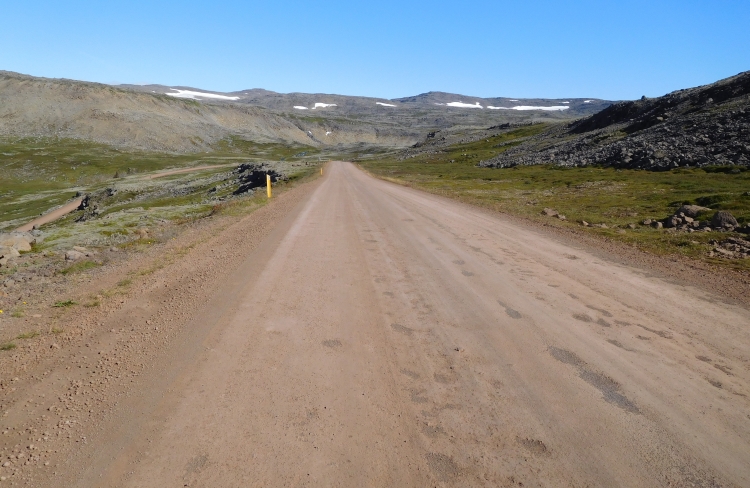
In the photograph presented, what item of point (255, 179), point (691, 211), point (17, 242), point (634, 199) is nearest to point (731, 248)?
point (691, 211)

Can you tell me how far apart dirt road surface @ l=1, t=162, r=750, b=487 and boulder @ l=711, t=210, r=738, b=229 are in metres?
9.42

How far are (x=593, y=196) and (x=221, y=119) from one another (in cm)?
18532

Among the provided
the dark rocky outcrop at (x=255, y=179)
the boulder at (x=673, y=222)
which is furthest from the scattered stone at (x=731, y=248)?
the dark rocky outcrop at (x=255, y=179)

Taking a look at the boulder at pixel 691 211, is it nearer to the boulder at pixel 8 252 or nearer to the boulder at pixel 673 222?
the boulder at pixel 673 222

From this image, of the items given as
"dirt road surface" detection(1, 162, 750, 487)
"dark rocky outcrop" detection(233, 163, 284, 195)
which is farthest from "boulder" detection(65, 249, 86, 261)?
"dark rocky outcrop" detection(233, 163, 284, 195)

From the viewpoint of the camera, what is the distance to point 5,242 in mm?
14578

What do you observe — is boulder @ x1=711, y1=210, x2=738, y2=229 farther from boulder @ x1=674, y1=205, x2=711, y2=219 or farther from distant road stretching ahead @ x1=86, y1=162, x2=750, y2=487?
distant road stretching ahead @ x1=86, y1=162, x2=750, y2=487

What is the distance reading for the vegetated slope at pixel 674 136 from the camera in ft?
139

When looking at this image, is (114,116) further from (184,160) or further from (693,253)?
(693,253)

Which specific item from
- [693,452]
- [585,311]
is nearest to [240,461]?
[693,452]

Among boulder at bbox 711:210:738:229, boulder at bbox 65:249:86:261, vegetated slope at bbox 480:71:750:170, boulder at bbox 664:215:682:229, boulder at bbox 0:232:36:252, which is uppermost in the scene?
vegetated slope at bbox 480:71:750:170

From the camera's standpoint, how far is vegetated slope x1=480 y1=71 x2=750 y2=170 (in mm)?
42281

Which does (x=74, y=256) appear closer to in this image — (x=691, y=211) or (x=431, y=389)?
(x=431, y=389)

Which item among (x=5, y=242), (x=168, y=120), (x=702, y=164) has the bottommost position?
(x=5, y=242)
